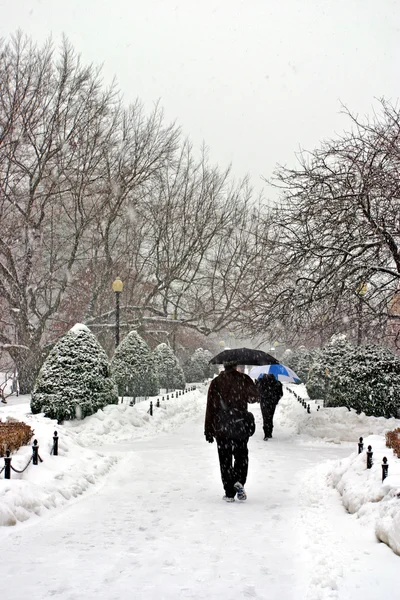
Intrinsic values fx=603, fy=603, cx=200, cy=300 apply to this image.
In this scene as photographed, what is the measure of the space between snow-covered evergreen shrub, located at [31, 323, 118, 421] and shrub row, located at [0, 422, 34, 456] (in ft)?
15.7

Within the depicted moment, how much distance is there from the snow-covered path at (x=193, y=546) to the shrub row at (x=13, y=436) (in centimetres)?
129

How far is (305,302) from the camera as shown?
50.1ft

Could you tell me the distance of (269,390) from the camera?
1550 cm

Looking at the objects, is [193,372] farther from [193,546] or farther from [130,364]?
[193,546]

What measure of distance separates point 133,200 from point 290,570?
2390 centimetres

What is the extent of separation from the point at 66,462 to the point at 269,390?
7.15 metres

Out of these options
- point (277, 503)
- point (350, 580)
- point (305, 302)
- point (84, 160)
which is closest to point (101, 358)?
point (305, 302)

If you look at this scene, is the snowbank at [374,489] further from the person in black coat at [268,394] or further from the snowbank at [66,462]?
the snowbank at [66,462]

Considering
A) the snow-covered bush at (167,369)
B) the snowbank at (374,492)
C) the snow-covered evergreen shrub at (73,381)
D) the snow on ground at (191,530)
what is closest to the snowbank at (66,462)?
the snow on ground at (191,530)

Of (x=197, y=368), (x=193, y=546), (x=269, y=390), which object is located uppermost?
(x=197, y=368)

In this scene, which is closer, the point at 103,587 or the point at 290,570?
the point at 103,587

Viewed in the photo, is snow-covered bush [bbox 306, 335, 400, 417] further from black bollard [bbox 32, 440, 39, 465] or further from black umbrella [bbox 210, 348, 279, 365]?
black bollard [bbox 32, 440, 39, 465]

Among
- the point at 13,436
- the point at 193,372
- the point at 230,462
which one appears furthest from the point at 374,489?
the point at 193,372

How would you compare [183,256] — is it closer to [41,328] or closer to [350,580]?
[41,328]
